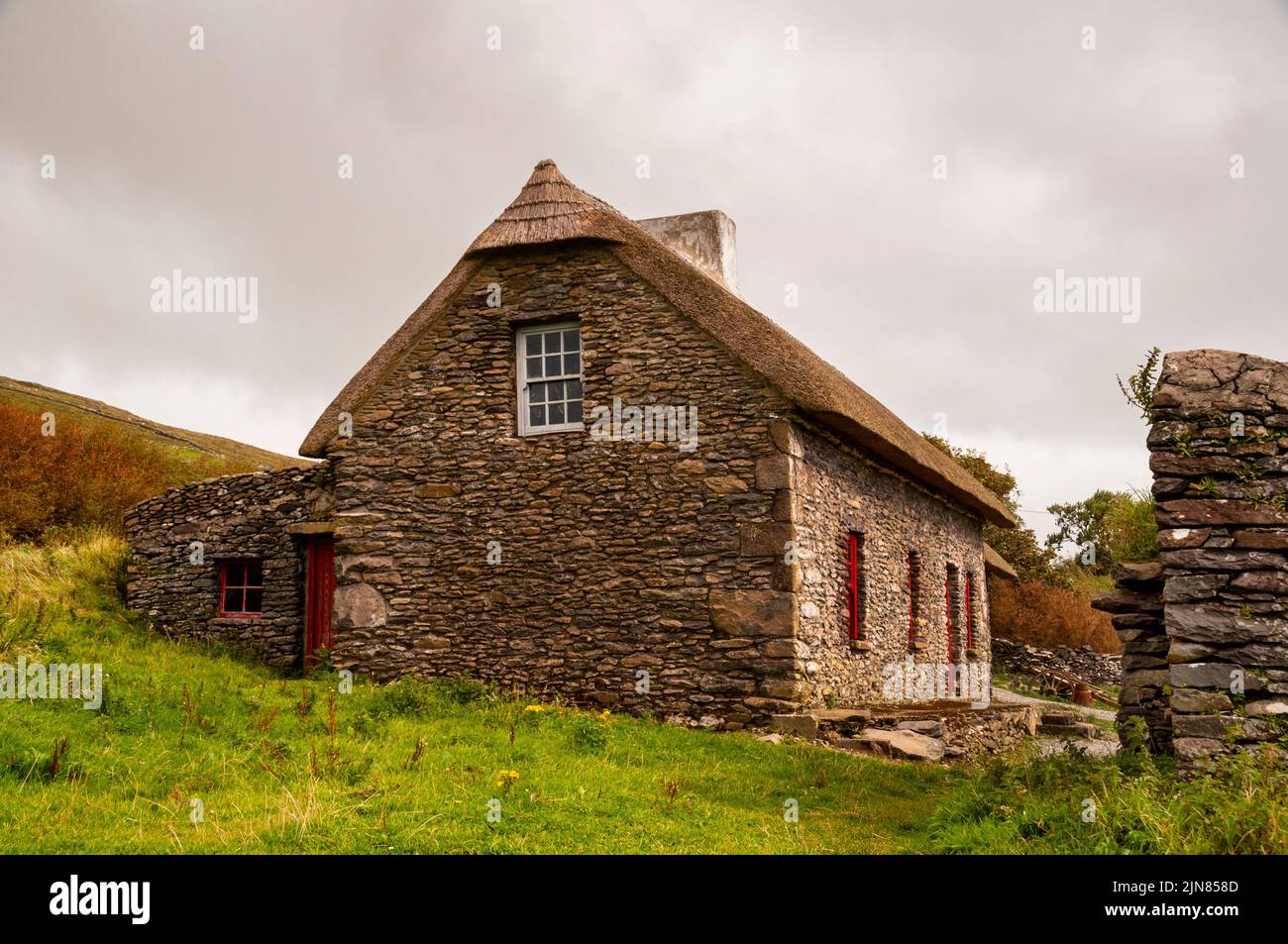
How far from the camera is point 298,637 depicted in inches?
531

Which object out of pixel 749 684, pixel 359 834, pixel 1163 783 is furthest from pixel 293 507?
pixel 1163 783

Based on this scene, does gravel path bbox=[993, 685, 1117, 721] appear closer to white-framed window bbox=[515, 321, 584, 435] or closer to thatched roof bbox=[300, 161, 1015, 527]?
thatched roof bbox=[300, 161, 1015, 527]

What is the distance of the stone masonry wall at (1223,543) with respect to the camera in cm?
608

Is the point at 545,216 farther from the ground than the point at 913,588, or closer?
farther from the ground

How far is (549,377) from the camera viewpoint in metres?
11.6

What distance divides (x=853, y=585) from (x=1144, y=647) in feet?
15.9

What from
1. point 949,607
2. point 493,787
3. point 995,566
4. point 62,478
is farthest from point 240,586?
point 995,566

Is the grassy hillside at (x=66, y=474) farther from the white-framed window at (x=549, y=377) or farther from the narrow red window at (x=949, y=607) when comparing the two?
the narrow red window at (x=949, y=607)

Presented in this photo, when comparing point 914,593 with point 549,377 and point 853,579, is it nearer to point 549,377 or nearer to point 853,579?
point 853,579

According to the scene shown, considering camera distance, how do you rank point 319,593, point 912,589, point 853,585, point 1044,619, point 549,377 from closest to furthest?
point 549,377
point 853,585
point 319,593
point 912,589
point 1044,619

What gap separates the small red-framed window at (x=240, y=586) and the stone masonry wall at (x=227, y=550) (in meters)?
0.09

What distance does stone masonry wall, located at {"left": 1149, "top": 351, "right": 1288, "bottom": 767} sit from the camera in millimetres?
6078

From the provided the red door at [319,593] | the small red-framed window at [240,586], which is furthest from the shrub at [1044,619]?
the small red-framed window at [240,586]
